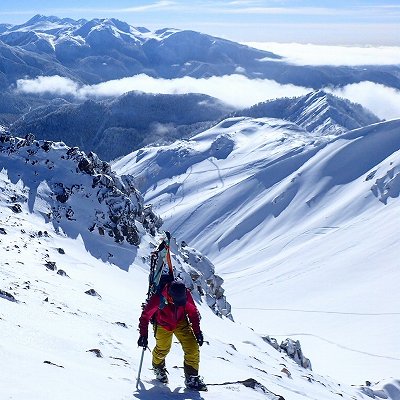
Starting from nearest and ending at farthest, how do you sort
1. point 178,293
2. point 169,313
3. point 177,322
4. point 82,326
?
point 178,293 → point 169,313 → point 177,322 → point 82,326

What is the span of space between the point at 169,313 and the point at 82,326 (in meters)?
5.90

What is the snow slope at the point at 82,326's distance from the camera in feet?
32.7

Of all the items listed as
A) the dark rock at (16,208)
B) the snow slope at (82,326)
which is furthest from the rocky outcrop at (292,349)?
the dark rock at (16,208)

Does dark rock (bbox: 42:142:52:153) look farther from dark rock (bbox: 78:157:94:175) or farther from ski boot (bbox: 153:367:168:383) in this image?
ski boot (bbox: 153:367:168:383)

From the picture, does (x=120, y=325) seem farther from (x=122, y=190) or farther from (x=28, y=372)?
(x=122, y=190)

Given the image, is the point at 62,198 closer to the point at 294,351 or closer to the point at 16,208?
the point at 16,208

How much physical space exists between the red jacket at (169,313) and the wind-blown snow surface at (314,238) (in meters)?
28.1

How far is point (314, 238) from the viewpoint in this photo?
10500 centimetres

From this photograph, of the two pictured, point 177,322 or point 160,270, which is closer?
point 177,322

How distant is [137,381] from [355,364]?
3495 cm

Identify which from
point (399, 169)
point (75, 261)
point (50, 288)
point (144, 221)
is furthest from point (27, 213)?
point (399, 169)

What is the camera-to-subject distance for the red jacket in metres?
10.8

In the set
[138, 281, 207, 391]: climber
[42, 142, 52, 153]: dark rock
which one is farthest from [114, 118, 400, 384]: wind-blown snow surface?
[138, 281, 207, 391]: climber

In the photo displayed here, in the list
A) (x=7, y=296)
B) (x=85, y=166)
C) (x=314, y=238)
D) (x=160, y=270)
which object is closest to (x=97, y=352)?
(x=160, y=270)
